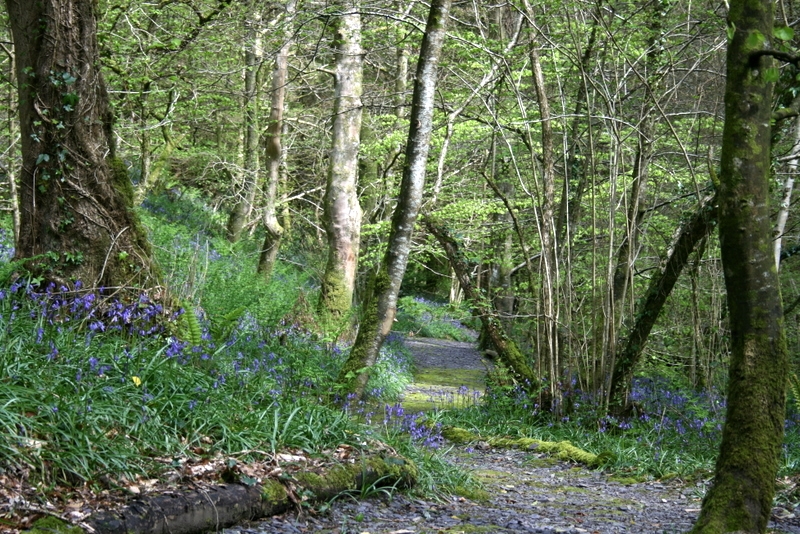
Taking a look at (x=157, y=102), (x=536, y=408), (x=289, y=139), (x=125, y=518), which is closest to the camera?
(x=125, y=518)

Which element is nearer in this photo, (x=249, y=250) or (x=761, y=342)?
(x=761, y=342)

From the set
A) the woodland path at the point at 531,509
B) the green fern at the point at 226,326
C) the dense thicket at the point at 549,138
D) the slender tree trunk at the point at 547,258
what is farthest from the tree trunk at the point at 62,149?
the slender tree trunk at the point at 547,258

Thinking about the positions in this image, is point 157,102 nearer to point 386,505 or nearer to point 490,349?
point 490,349

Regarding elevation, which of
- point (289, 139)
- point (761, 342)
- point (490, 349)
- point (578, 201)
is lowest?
point (490, 349)

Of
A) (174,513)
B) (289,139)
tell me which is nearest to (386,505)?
(174,513)

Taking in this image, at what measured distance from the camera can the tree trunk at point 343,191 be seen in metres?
10.9

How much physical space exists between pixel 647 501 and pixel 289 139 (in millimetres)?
12809

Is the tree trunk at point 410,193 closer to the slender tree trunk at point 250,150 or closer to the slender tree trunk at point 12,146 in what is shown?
the slender tree trunk at point 12,146

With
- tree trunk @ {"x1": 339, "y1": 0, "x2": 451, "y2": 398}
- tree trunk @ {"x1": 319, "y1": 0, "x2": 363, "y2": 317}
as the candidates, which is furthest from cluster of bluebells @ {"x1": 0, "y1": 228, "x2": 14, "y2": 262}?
tree trunk @ {"x1": 319, "y1": 0, "x2": 363, "y2": 317}

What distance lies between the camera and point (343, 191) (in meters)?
10.9

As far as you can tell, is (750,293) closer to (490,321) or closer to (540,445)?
(540,445)

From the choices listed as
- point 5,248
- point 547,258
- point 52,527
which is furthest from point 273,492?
point 5,248

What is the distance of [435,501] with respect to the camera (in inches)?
183

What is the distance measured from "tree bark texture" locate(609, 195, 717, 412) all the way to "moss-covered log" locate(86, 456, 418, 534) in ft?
12.8
